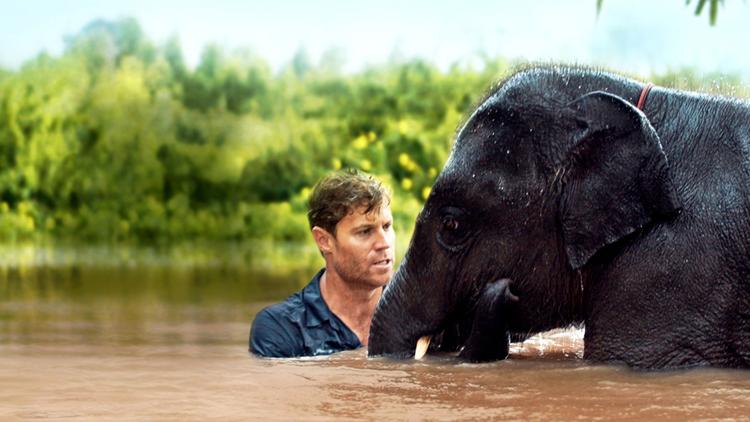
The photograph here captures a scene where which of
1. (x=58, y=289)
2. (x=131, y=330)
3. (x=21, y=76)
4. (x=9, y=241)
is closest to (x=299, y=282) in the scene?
(x=58, y=289)

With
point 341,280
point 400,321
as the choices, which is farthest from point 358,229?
point 400,321

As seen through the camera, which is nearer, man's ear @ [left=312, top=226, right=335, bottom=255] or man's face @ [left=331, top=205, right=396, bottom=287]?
man's face @ [left=331, top=205, right=396, bottom=287]

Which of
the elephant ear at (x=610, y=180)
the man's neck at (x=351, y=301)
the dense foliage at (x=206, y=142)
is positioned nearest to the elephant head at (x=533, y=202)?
the elephant ear at (x=610, y=180)

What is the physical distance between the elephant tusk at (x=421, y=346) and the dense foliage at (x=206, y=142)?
16102mm

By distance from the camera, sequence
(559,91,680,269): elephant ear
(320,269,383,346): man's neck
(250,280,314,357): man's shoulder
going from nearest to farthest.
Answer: (559,91,680,269): elephant ear < (250,280,314,357): man's shoulder < (320,269,383,346): man's neck

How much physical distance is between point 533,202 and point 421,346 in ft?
2.46

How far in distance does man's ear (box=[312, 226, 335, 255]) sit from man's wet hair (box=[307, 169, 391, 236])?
0.7 inches

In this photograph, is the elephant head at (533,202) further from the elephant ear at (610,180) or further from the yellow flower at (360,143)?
the yellow flower at (360,143)

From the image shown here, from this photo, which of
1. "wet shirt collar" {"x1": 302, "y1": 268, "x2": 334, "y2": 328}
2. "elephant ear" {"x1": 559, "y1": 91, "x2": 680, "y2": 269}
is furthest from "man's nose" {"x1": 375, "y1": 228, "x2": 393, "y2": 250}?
"elephant ear" {"x1": 559, "y1": 91, "x2": 680, "y2": 269}

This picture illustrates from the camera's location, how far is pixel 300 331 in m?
6.52

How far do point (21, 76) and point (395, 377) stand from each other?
2603 cm

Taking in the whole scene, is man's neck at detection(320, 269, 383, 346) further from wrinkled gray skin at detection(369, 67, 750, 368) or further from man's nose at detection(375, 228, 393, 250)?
wrinkled gray skin at detection(369, 67, 750, 368)

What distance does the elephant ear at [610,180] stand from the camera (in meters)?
5.02

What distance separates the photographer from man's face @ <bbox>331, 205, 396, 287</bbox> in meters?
6.46
